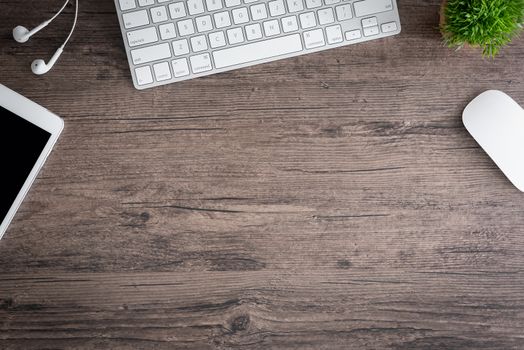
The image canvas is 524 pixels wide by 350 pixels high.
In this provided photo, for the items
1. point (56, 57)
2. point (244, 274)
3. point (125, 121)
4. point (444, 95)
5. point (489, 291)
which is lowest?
point (489, 291)

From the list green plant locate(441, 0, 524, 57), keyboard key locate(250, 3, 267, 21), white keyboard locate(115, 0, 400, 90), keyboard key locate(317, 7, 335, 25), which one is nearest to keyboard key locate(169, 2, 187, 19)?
white keyboard locate(115, 0, 400, 90)

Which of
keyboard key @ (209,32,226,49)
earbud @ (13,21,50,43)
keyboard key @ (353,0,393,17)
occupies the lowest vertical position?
keyboard key @ (353,0,393,17)

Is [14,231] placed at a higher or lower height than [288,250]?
higher

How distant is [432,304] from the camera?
861mm

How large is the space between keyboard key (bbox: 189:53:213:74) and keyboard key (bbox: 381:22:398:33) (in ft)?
0.88

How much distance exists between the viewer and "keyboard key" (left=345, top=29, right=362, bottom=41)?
2.72 feet

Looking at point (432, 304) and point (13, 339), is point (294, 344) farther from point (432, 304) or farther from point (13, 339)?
point (13, 339)

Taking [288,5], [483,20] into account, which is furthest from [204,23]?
[483,20]

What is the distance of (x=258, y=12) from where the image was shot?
2.67 ft

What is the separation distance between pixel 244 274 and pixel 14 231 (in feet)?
1.15

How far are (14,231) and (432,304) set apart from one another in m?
0.65

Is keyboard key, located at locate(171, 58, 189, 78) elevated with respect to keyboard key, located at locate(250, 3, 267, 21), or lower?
lower

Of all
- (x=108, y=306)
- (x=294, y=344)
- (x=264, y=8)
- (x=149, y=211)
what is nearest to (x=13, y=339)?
(x=108, y=306)

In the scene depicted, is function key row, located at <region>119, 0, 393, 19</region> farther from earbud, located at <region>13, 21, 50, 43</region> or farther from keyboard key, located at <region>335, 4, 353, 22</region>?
earbud, located at <region>13, 21, 50, 43</region>
